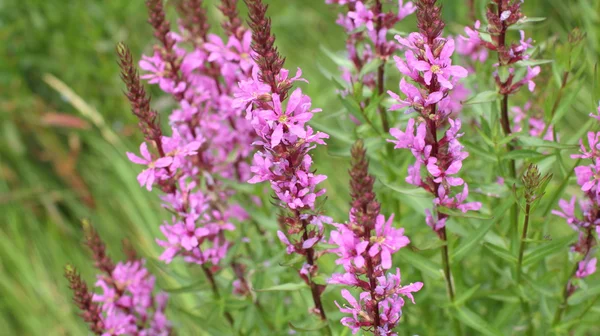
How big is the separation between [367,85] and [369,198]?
4.63 ft

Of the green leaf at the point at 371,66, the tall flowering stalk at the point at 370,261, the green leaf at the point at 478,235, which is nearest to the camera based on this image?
the tall flowering stalk at the point at 370,261

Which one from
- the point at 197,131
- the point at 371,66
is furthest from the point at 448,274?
the point at 197,131

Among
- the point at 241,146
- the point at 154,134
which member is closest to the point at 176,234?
the point at 154,134

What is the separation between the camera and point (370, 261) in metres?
2.15

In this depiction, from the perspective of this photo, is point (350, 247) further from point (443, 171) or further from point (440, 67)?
point (440, 67)

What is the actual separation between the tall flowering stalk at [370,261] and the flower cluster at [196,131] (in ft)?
2.84

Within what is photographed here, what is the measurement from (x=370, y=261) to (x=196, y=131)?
1.32 m

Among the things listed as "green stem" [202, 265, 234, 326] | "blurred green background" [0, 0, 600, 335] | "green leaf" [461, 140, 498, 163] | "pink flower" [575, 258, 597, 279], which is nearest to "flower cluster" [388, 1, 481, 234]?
"green leaf" [461, 140, 498, 163]

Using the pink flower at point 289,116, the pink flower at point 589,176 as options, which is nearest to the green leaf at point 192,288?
the pink flower at point 289,116

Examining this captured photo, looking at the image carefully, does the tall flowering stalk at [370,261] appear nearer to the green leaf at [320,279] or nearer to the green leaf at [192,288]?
the green leaf at [320,279]

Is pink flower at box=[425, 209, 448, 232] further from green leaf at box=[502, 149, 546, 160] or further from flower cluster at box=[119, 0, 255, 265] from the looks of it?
flower cluster at box=[119, 0, 255, 265]

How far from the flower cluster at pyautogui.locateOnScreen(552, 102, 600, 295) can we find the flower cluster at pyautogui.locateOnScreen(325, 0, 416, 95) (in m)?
0.95

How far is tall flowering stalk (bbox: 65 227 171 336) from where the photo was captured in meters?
2.81

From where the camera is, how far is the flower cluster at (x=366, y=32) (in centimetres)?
293
